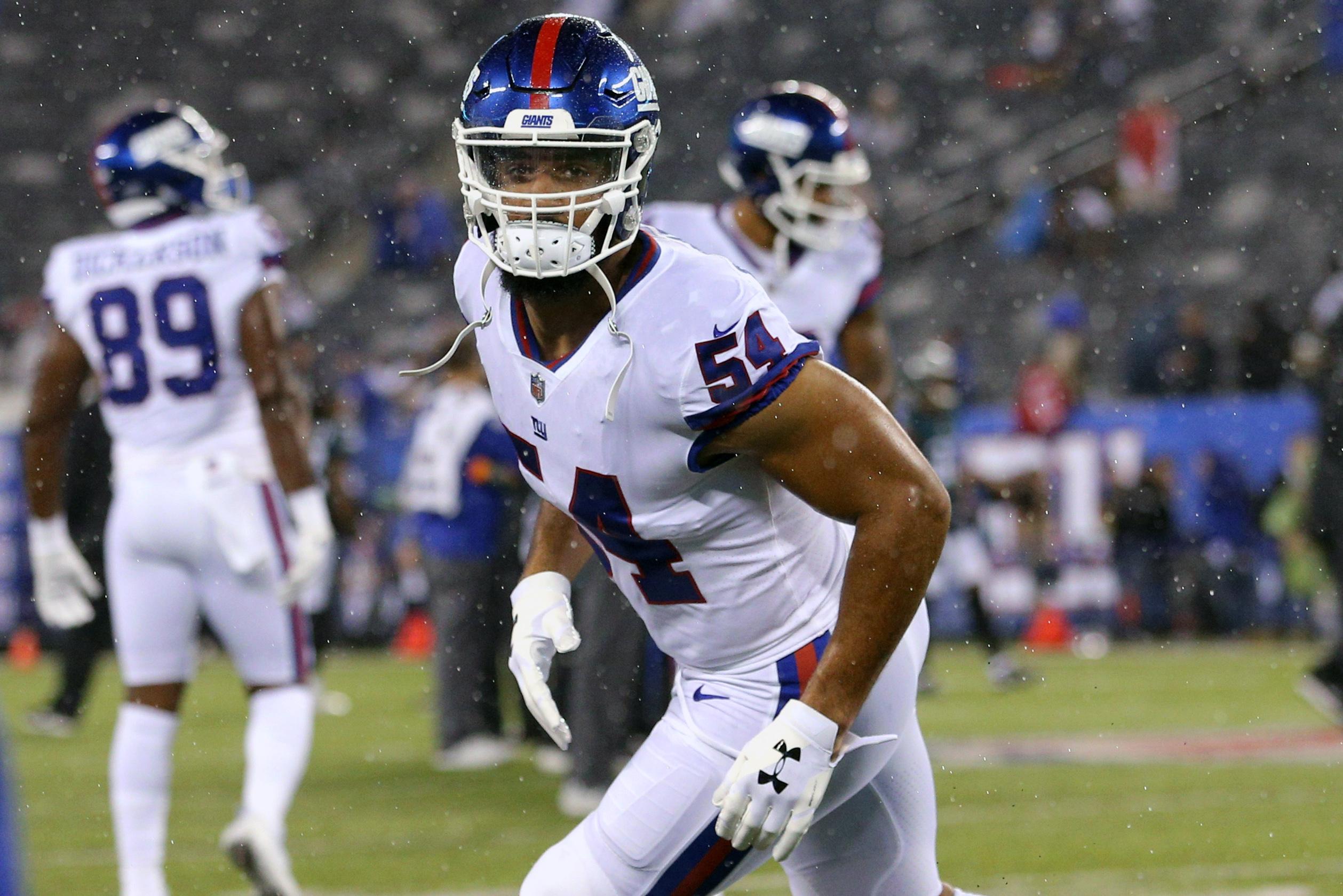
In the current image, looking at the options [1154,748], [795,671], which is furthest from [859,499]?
[1154,748]

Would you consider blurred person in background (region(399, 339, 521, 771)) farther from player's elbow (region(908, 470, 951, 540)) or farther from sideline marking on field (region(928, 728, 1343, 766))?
player's elbow (region(908, 470, 951, 540))

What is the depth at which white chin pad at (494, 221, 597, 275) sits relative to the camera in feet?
8.47

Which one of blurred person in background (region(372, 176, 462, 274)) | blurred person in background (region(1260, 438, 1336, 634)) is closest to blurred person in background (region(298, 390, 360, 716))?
blurred person in background (region(372, 176, 462, 274))

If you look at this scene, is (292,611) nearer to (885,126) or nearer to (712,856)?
(712,856)

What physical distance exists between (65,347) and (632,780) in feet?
8.70

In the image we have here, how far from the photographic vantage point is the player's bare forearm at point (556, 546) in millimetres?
3107

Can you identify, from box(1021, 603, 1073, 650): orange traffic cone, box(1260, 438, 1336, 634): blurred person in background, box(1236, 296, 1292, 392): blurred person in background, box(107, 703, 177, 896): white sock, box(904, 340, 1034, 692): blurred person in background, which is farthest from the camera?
box(1236, 296, 1292, 392): blurred person in background

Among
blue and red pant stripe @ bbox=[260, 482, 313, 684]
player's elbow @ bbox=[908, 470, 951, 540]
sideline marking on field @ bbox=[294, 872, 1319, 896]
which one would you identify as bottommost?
sideline marking on field @ bbox=[294, 872, 1319, 896]

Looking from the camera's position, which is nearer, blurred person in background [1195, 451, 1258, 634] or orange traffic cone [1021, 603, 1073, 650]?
blurred person in background [1195, 451, 1258, 634]

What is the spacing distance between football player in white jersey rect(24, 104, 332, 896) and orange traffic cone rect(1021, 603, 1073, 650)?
8.38m

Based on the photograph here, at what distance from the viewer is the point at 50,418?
490 cm

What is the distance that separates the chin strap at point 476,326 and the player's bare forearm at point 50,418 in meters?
2.16

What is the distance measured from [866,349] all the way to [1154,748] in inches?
126

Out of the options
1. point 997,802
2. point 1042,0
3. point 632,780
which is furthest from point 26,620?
point 632,780
